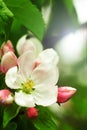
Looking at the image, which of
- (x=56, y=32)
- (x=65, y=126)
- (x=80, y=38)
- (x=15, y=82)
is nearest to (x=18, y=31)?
Answer: (x=15, y=82)

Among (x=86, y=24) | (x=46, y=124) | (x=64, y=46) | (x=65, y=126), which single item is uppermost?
(x=46, y=124)

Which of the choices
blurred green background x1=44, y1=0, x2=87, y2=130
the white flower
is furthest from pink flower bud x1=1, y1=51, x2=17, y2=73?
blurred green background x1=44, y1=0, x2=87, y2=130

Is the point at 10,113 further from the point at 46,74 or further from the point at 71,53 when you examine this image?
the point at 71,53

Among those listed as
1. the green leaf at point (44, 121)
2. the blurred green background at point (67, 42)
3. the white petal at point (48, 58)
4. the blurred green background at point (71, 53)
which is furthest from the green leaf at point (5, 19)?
the blurred green background at point (71, 53)

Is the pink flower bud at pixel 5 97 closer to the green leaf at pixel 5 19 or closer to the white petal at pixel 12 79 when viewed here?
the white petal at pixel 12 79

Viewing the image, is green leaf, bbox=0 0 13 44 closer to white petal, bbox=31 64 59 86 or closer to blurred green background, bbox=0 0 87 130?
blurred green background, bbox=0 0 87 130

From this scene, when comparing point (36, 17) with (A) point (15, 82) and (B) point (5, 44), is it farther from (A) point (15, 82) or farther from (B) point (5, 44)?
(A) point (15, 82)

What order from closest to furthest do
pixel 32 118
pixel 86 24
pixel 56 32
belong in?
pixel 32 118 < pixel 56 32 < pixel 86 24

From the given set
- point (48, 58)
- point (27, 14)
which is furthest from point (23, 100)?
point (27, 14)
